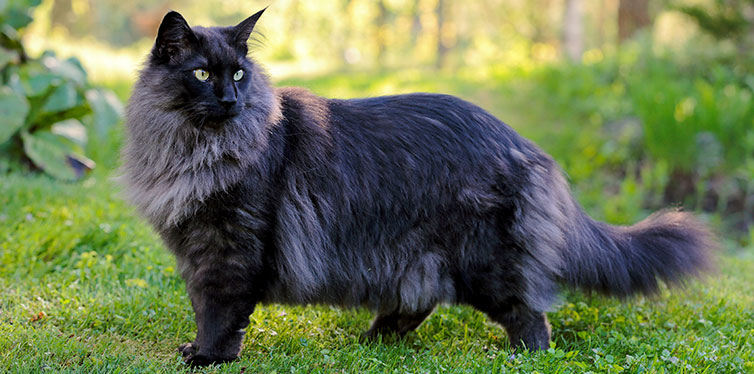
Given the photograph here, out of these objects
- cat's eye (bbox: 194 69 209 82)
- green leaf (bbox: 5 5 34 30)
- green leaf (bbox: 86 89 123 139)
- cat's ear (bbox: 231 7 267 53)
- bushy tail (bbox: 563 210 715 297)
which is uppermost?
green leaf (bbox: 5 5 34 30)

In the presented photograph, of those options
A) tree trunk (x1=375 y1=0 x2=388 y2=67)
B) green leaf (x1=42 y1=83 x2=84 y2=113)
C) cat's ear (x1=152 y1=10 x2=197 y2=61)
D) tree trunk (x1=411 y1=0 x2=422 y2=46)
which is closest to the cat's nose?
cat's ear (x1=152 y1=10 x2=197 y2=61)

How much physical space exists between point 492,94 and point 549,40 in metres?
12.5

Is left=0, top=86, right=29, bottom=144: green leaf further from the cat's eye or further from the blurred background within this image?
the cat's eye

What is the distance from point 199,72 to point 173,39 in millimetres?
163

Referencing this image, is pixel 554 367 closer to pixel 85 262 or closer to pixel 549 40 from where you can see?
pixel 85 262

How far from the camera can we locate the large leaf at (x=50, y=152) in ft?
14.7

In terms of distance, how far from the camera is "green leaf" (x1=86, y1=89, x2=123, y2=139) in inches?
191

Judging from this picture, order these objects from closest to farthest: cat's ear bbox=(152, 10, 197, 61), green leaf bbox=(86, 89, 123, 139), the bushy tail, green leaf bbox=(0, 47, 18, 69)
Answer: cat's ear bbox=(152, 10, 197, 61), the bushy tail, green leaf bbox=(0, 47, 18, 69), green leaf bbox=(86, 89, 123, 139)

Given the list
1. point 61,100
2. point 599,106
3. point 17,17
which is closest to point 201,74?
point 61,100

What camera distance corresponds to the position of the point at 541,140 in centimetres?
706

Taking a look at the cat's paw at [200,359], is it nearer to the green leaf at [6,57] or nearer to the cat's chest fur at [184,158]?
the cat's chest fur at [184,158]

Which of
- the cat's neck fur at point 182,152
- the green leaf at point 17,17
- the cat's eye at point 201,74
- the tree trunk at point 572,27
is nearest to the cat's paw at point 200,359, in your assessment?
the cat's neck fur at point 182,152

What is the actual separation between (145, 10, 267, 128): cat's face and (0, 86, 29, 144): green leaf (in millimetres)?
2170

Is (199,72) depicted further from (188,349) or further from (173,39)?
(188,349)
